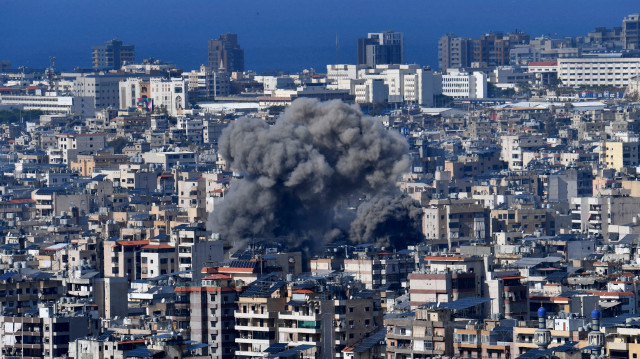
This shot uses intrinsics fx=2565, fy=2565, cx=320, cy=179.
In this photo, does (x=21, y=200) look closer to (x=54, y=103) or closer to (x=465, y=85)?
(x=54, y=103)

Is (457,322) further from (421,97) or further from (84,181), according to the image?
(421,97)

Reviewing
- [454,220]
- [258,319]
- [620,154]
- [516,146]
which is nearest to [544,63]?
[516,146]

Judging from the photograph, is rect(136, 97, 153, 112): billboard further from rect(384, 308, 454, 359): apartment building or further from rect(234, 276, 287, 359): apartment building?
rect(384, 308, 454, 359): apartment building

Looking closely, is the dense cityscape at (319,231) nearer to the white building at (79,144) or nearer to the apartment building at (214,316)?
the apartment building at (214,316)

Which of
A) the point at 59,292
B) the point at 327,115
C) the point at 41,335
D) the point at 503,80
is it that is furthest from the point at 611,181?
the point at 503,80

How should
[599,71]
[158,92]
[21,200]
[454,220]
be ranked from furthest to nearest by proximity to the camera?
[599,71] → [158,92] → [21,200] → [454,220]

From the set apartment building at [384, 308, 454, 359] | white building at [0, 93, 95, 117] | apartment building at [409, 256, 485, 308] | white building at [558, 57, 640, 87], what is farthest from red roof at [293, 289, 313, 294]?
white building at [558, 57, 640, 87]
